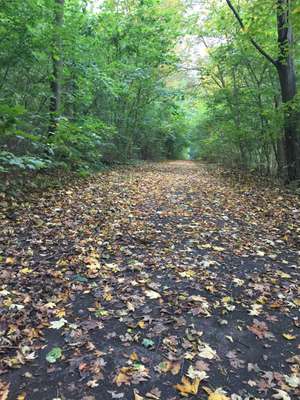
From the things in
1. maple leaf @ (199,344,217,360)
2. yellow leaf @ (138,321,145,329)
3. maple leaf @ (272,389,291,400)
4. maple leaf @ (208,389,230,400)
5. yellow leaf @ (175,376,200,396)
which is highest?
yellow leaf @ (138,321,145,329)

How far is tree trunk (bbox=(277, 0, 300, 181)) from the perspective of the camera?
823 centimetres

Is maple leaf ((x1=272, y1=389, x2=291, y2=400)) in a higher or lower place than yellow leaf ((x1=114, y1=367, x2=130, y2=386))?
lower

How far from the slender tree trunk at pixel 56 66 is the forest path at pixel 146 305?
2.32m

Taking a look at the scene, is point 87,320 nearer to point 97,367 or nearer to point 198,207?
point 97,367

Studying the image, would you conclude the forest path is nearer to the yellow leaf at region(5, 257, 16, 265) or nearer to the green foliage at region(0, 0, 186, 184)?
the yellow leaf at region(5, 257, 16, 265)

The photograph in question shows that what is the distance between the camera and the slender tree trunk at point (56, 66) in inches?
268

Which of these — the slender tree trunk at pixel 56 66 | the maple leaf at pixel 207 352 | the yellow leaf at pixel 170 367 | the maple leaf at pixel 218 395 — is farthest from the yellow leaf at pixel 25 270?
the slender tree trunk at pixel 56 66

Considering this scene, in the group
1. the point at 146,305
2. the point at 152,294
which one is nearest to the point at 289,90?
the point at 152,294

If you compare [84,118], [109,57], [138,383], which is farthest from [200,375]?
[109,57]

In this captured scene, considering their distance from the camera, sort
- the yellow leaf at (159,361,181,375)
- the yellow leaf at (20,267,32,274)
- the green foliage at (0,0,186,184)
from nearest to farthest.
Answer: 1. the yellow leaf at (159,361,181,375)
2. the yellow leaf at (20,267,32,274)
3. the green foliage at (0,0,186,184)

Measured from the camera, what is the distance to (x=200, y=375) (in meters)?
2.39

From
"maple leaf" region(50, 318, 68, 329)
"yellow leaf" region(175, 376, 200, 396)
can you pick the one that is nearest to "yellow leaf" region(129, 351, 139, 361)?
"yellow leaf" region(175, 376, 200, 396)

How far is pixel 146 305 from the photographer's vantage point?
3.28 m

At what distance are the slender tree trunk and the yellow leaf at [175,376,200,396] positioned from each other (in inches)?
226
